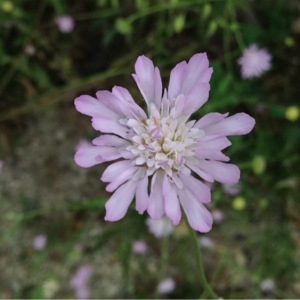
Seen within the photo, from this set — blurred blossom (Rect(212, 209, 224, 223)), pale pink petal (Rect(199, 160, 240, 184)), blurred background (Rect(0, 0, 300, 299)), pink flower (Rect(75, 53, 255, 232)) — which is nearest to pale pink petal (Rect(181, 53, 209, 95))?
pink flower (Rect(75, 53, 255, 232))

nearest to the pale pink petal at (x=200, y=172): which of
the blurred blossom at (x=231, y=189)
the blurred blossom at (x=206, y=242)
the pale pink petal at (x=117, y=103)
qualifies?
the pale pink petal at (x=117, y=103)

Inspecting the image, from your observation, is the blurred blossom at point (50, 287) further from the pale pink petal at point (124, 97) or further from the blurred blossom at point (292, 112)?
the pale pink petal at point (124, 97)

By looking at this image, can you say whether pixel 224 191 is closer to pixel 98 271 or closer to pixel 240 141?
pixel 240 141

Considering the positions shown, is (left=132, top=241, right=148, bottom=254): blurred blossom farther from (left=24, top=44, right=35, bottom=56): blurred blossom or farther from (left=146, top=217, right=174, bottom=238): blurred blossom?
(left=24, top=44, right=35, bottom=56): blurred blossom

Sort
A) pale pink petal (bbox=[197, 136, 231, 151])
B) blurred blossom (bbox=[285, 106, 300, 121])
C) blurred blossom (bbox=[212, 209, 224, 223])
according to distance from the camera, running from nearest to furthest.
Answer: pale pink petal (bbox=[197, 136, 231, 151]) < blurred blossom (bbox=[285, 106, 300, 121]) < blurred blossom (bbox=[212, 209, 224, 223])

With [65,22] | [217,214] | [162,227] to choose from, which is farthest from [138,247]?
[65,22]

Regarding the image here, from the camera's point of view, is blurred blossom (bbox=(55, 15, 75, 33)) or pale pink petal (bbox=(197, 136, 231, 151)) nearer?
pale pink petal (bbox=(197, 136, 231, 151))

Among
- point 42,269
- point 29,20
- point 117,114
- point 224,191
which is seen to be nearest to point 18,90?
point 29,20
